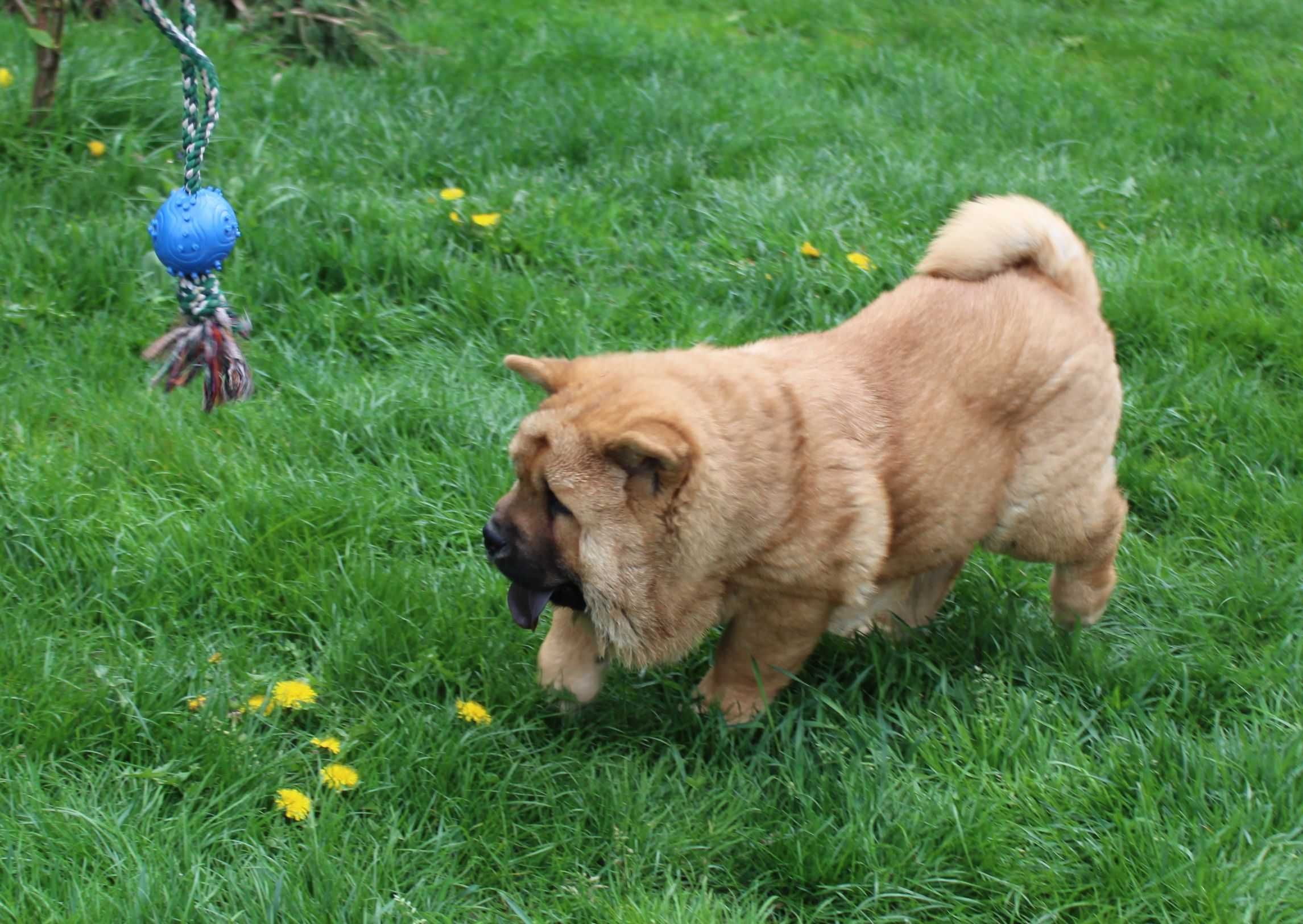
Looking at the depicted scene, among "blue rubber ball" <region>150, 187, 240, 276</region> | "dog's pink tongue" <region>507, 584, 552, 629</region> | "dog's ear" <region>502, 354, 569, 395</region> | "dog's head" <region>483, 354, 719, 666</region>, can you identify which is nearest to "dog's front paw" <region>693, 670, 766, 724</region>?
"dog's head" <region>483, 354, 719, 666</region>

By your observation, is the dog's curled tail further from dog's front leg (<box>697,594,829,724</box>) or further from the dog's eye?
the dog's eye

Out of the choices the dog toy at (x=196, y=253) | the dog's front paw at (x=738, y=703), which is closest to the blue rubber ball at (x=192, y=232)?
the dog toy at (x=196, y=253)

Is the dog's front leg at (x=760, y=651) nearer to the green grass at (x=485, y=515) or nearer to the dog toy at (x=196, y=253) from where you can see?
the green grass at (x=485, y=515)

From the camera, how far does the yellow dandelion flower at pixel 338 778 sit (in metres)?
2.73

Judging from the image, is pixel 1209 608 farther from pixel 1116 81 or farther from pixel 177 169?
pixel 1116 81

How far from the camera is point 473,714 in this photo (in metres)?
2.99

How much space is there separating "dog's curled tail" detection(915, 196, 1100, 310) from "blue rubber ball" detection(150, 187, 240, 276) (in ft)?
6.35

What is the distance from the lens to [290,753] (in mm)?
2822

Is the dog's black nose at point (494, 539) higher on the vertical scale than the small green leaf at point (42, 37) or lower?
lower

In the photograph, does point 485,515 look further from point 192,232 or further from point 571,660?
point 192,232

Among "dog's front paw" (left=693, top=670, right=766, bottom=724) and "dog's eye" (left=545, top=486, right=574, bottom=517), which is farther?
"dog's front paw" (left=693, top=670, right=766, bottom=724)

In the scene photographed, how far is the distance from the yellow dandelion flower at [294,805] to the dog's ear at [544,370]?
1.09 metres

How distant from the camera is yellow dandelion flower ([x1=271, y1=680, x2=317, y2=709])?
2.94 meters

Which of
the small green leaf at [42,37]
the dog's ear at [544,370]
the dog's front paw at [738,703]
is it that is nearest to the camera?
the dog's ear at [544,370]
